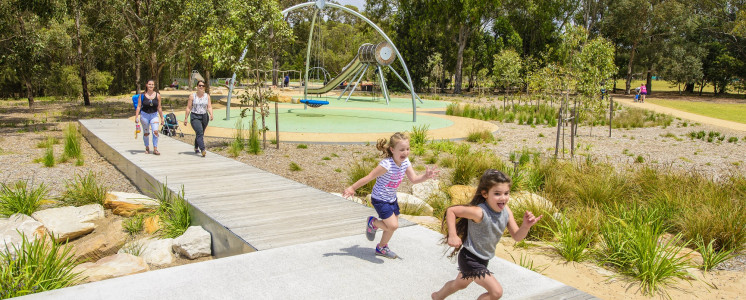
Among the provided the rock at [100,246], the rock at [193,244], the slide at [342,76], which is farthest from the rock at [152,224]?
the slide at [342,76]

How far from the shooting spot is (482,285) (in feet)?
11.0

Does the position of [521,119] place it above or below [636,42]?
below

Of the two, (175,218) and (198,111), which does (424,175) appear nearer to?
(175,218)

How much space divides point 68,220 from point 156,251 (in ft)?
6.23

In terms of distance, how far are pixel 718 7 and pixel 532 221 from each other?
61.0 meters

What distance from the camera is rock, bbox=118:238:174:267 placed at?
531cm

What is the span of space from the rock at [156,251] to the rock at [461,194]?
141 inches

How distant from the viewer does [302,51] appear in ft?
249

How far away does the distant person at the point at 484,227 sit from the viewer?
10.6ft

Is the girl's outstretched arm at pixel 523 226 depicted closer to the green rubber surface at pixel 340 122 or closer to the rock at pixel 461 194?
the rock at pixel 461 194

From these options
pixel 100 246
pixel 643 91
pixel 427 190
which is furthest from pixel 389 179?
pixel 643 91

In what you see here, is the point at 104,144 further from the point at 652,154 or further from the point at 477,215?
the point at 652,154

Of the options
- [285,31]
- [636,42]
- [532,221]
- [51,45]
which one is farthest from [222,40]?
[636,42]

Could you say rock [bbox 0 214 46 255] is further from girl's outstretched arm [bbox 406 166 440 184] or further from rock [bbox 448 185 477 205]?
rock [bbox 448 185 477 205]
